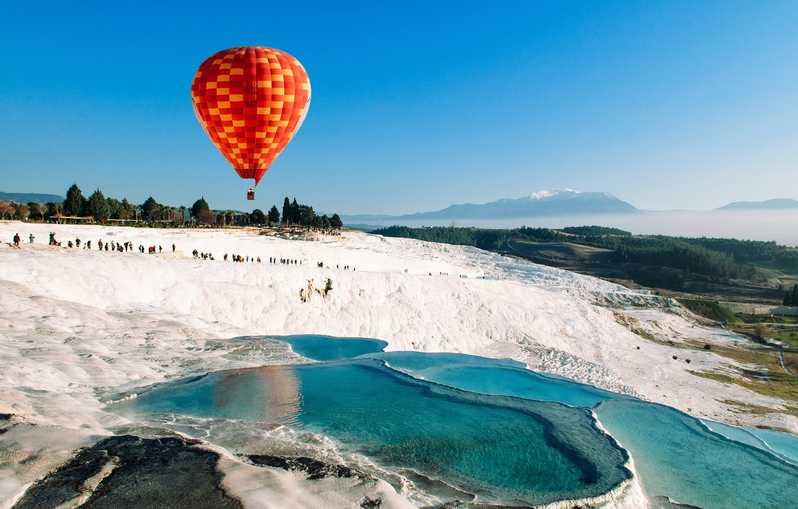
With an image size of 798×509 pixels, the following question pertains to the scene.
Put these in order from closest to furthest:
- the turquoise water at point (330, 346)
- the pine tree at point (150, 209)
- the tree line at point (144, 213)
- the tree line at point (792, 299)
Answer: the turquoise water at point (330, 346)
the tree line at point (144, 213)
the pine tree at point (150, 209)
the tree line at point (792, 299)

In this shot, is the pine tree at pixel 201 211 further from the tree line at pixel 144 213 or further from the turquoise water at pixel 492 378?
the turquoise water at pixel 492 378

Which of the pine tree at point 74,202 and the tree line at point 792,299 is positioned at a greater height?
the pine tree at point 74,202

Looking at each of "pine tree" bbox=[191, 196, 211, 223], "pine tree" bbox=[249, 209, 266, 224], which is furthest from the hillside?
"pine tree" bbox=[191, 196, 211, 223]

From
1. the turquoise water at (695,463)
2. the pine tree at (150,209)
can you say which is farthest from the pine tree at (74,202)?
the turquoise water at (695,463)

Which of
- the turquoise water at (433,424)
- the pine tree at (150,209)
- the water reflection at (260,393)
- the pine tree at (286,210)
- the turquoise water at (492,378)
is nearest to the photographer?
the turquoise water at (433,424)

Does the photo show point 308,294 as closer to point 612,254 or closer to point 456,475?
point 456,475

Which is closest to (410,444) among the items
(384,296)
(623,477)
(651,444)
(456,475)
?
(456,475)
